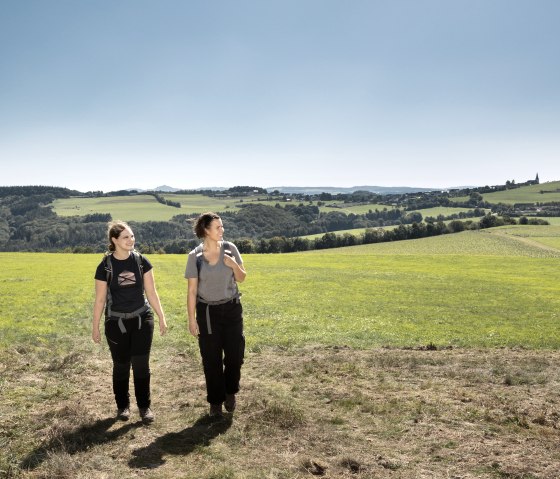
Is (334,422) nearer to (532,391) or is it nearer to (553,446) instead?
(553,446)

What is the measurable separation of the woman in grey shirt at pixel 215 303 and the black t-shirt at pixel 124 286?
31.3 inches

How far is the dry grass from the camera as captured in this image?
546cm

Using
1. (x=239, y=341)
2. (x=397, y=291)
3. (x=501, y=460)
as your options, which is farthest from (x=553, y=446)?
(x=397, y=291)

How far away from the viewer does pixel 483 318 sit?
1973cm

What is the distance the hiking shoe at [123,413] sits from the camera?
23.0ft

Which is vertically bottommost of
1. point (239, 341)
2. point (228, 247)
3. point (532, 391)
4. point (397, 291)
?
point (397, 291)

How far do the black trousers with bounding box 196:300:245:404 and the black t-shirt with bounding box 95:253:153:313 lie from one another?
3.14ft

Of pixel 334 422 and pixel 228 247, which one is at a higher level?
pixel 228 247

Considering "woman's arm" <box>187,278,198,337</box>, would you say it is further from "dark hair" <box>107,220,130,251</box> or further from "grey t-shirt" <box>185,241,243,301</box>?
"dark hair" <box>107,220,130,251</box>

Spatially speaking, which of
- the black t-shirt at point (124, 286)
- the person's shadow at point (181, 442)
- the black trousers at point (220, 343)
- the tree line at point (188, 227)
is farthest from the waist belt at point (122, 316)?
the tree line at point (188, 227)

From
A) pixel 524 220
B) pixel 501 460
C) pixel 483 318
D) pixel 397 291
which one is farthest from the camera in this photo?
pixel 524 220

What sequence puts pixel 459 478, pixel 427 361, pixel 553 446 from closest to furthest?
pixel 459 478, pixel 553 446, pixel 427 361

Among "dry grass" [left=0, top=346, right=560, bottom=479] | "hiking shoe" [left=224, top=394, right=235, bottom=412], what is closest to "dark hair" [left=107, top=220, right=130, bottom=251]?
"dry grass" [left=0, top=346, right=560, bottom=479]

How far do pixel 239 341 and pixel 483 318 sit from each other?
16.0 meters
